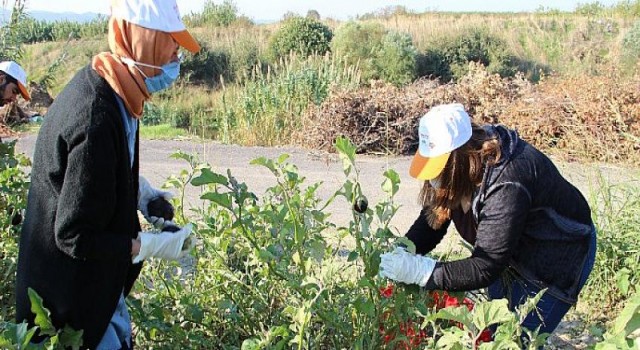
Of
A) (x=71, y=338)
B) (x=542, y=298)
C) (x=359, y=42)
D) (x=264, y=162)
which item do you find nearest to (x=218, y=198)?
(x=264, y=162)

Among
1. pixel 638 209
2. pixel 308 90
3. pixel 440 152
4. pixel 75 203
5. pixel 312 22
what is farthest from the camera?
pixel 312 22

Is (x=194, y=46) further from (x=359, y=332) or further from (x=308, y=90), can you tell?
(x=308, y=90)

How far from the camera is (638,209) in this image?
366cm

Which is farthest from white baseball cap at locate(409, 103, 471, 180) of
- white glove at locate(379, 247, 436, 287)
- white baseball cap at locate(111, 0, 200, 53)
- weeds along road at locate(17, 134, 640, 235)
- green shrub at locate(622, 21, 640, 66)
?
green shrub at locate(622, 21, 640, 66)

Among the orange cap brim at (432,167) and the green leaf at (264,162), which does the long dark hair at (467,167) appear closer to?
the orange cap brim at (432,167)

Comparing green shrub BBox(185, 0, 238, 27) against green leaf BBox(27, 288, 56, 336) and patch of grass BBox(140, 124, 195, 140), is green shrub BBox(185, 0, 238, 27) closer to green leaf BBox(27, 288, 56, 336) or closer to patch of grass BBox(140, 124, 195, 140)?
patch of grass BBox(140, 124, 195, 140)

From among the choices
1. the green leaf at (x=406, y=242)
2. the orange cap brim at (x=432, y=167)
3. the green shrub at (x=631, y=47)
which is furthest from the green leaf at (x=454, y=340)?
the green shrub at (x=631, y=47)

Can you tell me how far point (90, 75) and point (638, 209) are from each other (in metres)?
3.12

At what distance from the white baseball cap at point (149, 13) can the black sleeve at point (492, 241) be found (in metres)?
1.05

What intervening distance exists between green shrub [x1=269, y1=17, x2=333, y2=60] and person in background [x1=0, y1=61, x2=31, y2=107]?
12.2 m

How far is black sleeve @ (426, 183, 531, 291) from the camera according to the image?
2.00m

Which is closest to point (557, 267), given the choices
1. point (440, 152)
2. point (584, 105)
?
point (440, 152)

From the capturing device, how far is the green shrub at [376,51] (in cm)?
1432

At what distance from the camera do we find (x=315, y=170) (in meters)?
7.44
